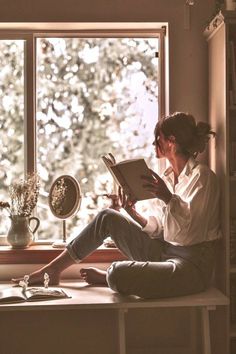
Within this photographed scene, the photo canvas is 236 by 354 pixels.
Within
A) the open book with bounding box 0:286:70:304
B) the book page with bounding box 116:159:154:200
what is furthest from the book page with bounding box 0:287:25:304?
the book page with bounding box 116:159:154:200

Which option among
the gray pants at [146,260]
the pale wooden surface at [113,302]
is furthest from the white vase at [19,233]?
the pale wooden surface at [113,302]

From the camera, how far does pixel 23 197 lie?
3201mm

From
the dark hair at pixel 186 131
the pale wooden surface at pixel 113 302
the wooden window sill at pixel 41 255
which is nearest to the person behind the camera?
the pale wooden surface at pixel 113 302

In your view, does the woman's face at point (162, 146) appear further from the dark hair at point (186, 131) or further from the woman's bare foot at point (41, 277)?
the woman's bare foot at point (41, 277)

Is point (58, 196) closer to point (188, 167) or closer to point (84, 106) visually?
point (84, 106)

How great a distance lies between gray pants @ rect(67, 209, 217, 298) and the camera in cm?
270

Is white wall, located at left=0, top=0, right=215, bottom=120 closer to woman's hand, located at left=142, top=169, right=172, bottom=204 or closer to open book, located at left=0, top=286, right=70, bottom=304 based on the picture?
woman's hand, located at left=142, top=169, right=172, bottom=204

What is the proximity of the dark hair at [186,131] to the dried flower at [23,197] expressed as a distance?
2.35 feet

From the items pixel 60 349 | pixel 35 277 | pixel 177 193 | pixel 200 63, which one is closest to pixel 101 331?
pixel 60 349

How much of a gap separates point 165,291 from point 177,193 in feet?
1.54

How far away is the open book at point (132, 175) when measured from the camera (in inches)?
109

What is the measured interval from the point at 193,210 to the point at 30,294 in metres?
0.79

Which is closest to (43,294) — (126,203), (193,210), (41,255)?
(41,255)

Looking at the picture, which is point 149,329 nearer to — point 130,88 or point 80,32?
point 130,88
